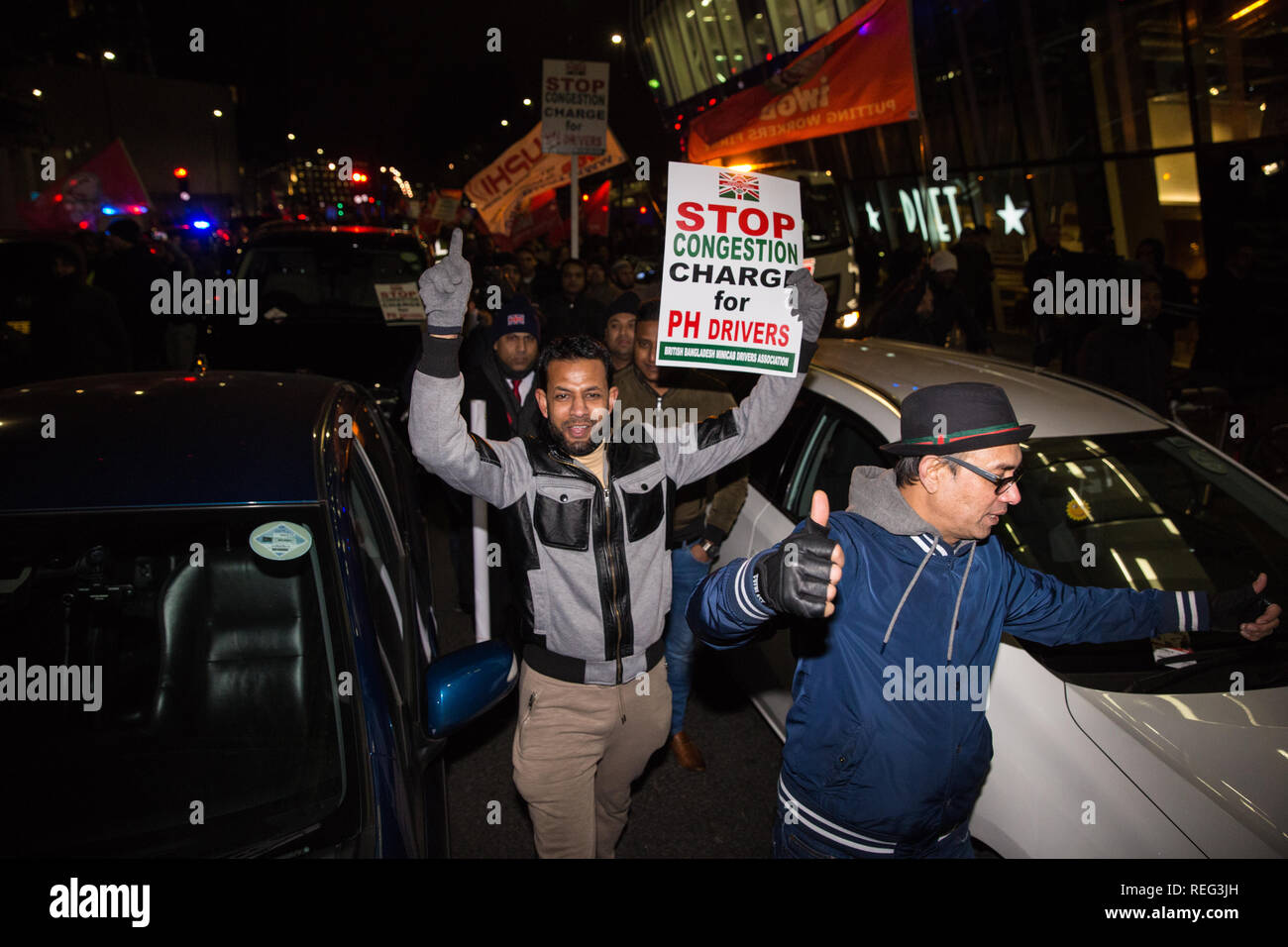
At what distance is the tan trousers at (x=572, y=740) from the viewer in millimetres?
2881

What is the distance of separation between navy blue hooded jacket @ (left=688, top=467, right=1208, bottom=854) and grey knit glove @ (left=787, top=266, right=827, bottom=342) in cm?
95

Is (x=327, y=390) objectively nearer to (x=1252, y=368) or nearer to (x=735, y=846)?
(x=735, y=846)

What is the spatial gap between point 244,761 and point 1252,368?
893 centimetres

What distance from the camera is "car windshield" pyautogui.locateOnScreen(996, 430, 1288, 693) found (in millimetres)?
2855

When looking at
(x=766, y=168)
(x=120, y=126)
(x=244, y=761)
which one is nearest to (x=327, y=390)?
(x=244, y=761)

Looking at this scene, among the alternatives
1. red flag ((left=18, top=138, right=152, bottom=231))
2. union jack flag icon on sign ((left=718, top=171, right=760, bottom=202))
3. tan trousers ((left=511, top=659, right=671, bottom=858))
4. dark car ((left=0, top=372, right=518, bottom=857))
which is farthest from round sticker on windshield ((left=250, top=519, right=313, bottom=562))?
red flag ((left=18, top=138, right=152, bottom=231))

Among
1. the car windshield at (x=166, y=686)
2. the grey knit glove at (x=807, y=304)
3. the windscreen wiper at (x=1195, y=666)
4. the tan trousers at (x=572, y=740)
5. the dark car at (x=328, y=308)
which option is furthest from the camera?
the dark car at (x=328, y=308)

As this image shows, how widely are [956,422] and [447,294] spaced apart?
1.39 meters

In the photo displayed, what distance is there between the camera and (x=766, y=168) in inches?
650

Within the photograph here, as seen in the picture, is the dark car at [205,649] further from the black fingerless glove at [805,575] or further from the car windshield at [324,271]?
the car windshield at [324,271]

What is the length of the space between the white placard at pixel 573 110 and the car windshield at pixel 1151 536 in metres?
7.58

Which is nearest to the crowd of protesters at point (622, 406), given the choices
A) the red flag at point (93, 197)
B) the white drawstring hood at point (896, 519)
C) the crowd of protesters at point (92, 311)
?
the white drawstring hood at point (896, 519)

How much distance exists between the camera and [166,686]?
262 cm

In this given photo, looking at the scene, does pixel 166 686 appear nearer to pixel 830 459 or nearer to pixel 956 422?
pixel 956 422
